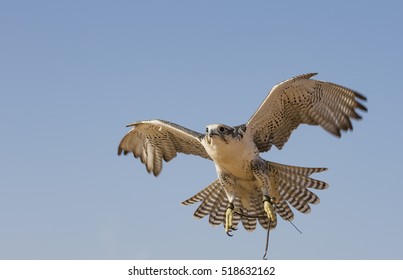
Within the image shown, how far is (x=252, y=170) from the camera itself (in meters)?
14.5

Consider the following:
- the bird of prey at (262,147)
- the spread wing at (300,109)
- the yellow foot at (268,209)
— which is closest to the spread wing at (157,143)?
the bird of prey at (262,147)

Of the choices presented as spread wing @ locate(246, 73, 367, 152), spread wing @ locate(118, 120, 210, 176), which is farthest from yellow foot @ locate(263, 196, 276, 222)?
spread wing @ locate(118, 120, 210, 176)

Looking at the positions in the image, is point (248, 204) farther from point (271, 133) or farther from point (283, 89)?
point (283, 89)

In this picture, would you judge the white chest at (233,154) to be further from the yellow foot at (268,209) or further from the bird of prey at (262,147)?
the yellow foot at (268,209)

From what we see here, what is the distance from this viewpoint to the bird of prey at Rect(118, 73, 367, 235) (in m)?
14.1

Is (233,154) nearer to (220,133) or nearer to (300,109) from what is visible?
(220,133)

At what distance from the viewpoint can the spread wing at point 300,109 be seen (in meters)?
14.2

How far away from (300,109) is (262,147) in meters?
1.11

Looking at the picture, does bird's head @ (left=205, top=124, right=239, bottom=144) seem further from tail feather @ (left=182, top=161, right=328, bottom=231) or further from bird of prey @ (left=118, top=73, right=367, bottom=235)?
tail feather @ (left=182, top=161, right=328, bottom=231)

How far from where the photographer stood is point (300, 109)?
48.5ft

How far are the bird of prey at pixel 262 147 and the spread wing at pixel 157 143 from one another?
3cm
